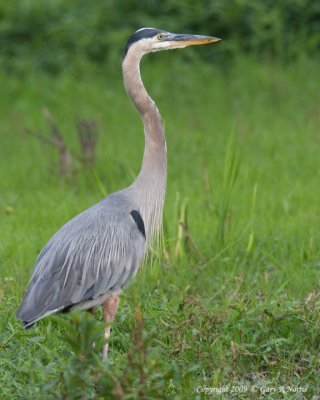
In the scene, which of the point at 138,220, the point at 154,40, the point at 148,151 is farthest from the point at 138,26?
the point at 138,220

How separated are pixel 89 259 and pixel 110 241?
16 centimetres

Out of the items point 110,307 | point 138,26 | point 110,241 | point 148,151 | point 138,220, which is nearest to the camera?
point 110,307

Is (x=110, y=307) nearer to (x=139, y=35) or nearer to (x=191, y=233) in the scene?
(x=139, y=35)

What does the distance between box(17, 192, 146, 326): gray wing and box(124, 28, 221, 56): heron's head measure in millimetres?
915

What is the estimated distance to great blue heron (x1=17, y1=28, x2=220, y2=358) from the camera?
537 centimetres

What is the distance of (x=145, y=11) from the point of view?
42.8 ft

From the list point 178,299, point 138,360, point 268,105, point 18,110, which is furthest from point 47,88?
point 138,360

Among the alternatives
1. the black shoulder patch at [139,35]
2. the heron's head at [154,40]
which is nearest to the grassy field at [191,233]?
the heron's head at [154,40]

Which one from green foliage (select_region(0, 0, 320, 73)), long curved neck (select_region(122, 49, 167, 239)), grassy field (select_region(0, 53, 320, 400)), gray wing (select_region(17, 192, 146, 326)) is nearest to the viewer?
grassy field (select_region(0, 53, 320, 400))

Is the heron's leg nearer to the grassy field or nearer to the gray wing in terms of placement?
the gray wing

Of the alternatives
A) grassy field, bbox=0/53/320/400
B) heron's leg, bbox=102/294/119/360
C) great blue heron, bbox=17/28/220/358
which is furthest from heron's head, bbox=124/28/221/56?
heron's leg, bbox=102/294/119/360

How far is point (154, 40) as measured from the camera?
6164 mm

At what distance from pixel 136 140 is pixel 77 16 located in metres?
3.02

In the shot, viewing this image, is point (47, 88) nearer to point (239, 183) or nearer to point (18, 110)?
point (18, 110)
